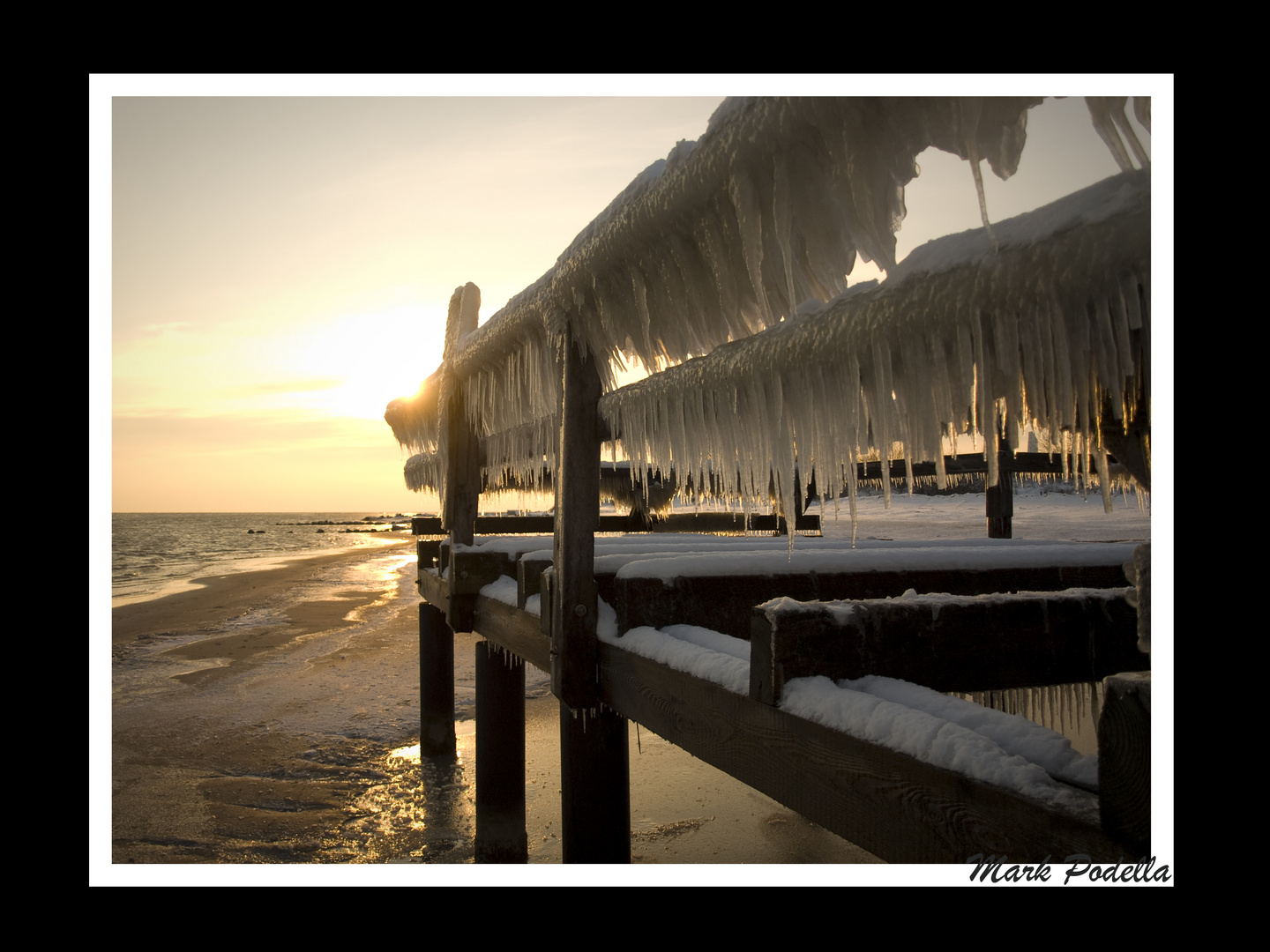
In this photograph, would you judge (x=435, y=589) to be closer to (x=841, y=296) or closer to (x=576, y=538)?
(x=576, y=538)

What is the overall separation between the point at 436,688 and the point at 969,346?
700 centimetres

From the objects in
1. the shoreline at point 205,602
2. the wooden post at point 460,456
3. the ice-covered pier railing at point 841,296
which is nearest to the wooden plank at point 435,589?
the wooden post at point 460,456

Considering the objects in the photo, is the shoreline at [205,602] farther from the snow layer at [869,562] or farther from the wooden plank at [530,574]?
the snow layer at [869,562]

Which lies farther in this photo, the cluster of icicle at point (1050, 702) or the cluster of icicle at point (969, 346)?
the cluster of icicle at point (1050, 702)

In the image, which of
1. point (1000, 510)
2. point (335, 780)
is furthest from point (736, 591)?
point (335, 780)

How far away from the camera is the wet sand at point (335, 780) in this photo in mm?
5289

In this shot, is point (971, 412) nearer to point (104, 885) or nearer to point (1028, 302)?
point (1028, 302)

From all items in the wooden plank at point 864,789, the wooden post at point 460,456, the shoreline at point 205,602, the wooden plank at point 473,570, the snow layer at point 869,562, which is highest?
the wooden post at point 460,456

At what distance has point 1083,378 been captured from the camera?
1180 mm

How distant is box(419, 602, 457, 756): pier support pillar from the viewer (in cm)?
722

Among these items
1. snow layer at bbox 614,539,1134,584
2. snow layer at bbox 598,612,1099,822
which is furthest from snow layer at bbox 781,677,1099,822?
snow layer at bbox 614,539,1134,584

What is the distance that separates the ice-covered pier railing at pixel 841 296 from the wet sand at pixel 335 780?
1923 millimetres

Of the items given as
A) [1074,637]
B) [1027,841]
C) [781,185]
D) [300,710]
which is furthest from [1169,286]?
[300,710]
